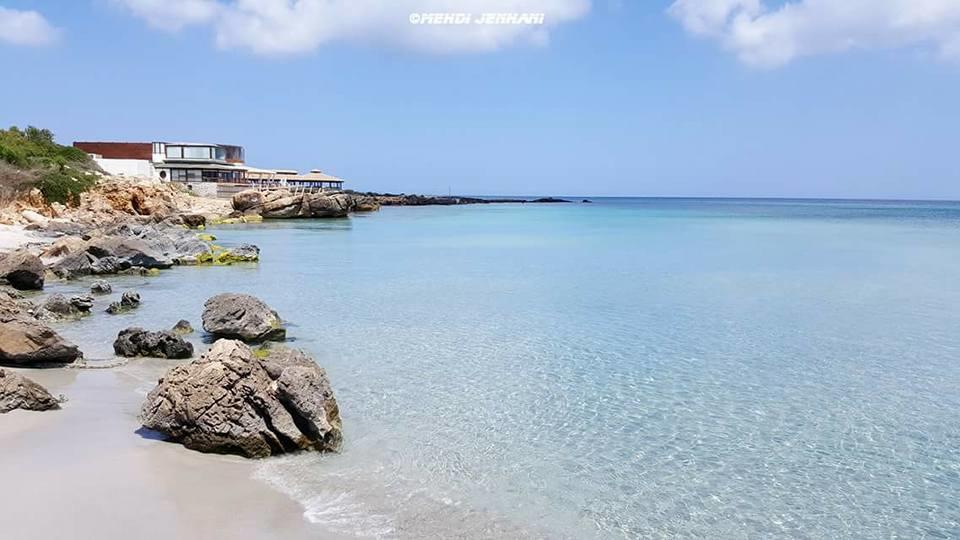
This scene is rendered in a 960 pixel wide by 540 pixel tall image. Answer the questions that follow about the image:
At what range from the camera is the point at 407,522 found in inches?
229

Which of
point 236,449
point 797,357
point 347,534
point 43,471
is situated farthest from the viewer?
point 797,357

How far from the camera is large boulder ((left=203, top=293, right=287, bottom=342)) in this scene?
1210cm

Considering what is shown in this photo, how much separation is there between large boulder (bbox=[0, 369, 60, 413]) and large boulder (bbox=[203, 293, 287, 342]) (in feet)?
13.7

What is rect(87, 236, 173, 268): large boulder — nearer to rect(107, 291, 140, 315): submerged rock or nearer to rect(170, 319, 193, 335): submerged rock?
rect(107, 291, 140, 315): submerged rock

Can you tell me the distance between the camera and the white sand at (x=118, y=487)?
207 inches

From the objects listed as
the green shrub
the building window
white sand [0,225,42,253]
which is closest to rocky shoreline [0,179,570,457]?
white sand [0,225,42,253]

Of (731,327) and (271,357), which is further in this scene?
(731,327)

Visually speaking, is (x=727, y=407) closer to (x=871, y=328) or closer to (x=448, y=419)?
(x=448, y=419)

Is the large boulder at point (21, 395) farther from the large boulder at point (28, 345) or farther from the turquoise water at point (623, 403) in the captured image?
the turquoise water at point (623, 403)

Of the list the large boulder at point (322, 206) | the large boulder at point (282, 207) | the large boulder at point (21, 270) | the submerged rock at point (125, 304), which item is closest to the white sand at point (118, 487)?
the submerged rock at point (125, 304)

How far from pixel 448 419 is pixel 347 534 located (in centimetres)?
301

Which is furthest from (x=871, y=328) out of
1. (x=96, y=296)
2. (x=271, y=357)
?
(x=96, y=296)

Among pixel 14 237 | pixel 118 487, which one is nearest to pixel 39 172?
pixel 14 237

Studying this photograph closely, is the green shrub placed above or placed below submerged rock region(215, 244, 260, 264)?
above
